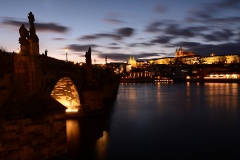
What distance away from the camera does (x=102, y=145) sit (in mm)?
20234

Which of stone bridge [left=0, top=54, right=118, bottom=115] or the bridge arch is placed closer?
stone bridge [left=0, top=54, right=118, bottom=115]

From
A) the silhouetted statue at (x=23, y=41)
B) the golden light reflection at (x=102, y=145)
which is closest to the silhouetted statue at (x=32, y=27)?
the silhouetted statue at (x=23, y=41)

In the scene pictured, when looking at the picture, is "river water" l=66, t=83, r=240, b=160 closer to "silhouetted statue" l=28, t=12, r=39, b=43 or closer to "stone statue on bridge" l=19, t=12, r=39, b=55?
"stone statue on bridge" l=19, t=12, r=39, b=55

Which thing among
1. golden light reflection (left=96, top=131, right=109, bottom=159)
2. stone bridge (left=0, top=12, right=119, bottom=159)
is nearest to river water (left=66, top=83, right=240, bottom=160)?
golden light reflection (left=96, top=131, right=109, bottom=159)

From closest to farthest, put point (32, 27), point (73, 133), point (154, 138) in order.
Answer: point (32, 27) < point (73, 133) < point (154, 138)

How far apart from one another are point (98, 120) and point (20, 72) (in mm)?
15938

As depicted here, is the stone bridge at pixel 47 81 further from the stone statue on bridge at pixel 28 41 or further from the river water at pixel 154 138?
the river water at pixel 154 138

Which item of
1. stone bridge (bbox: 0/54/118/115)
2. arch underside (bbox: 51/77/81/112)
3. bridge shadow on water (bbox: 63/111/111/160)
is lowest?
bridge shadow on water (bbox: 63/111/111/160)

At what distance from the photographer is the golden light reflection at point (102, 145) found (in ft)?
60.0

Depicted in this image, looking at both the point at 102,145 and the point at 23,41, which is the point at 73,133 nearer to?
the point at 102,145

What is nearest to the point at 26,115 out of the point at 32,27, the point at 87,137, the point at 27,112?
the point at 27,112

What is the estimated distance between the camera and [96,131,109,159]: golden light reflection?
60.0 feet

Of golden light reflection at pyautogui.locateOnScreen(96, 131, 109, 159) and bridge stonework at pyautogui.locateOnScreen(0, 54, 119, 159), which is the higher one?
bridge stonework at pyautogui.locateOnScreen(0, 54, 119, 159)

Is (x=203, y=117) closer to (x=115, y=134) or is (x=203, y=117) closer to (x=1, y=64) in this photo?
(x=115, y=134)
